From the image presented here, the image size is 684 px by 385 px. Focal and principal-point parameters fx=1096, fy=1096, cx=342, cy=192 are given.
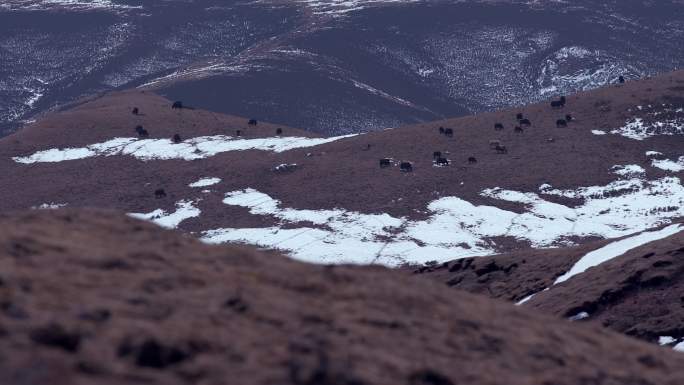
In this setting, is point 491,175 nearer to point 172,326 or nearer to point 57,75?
point 172,326

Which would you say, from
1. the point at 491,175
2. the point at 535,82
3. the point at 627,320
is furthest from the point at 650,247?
the point at 535,82

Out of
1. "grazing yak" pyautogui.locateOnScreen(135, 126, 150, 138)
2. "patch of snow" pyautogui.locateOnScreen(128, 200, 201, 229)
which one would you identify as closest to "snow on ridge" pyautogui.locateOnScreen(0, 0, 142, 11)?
"grazing yak" pyautogui.locateOnScreen(135, 126, 150, 138)

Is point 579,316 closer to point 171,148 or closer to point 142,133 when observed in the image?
point 171,148

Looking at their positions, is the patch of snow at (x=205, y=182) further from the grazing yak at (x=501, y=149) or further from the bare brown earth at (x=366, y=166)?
the grazing yak at (x=501, y=149)

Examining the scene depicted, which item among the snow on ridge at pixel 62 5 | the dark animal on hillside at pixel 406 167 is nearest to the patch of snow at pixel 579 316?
the dark animal on hillside at pixel 406 167

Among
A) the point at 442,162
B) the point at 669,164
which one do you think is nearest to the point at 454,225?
the point at 442,162

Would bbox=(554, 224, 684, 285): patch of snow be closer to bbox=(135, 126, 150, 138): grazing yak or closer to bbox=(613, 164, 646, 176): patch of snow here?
bbox=(613, 164, 646, 176): patch of snow
